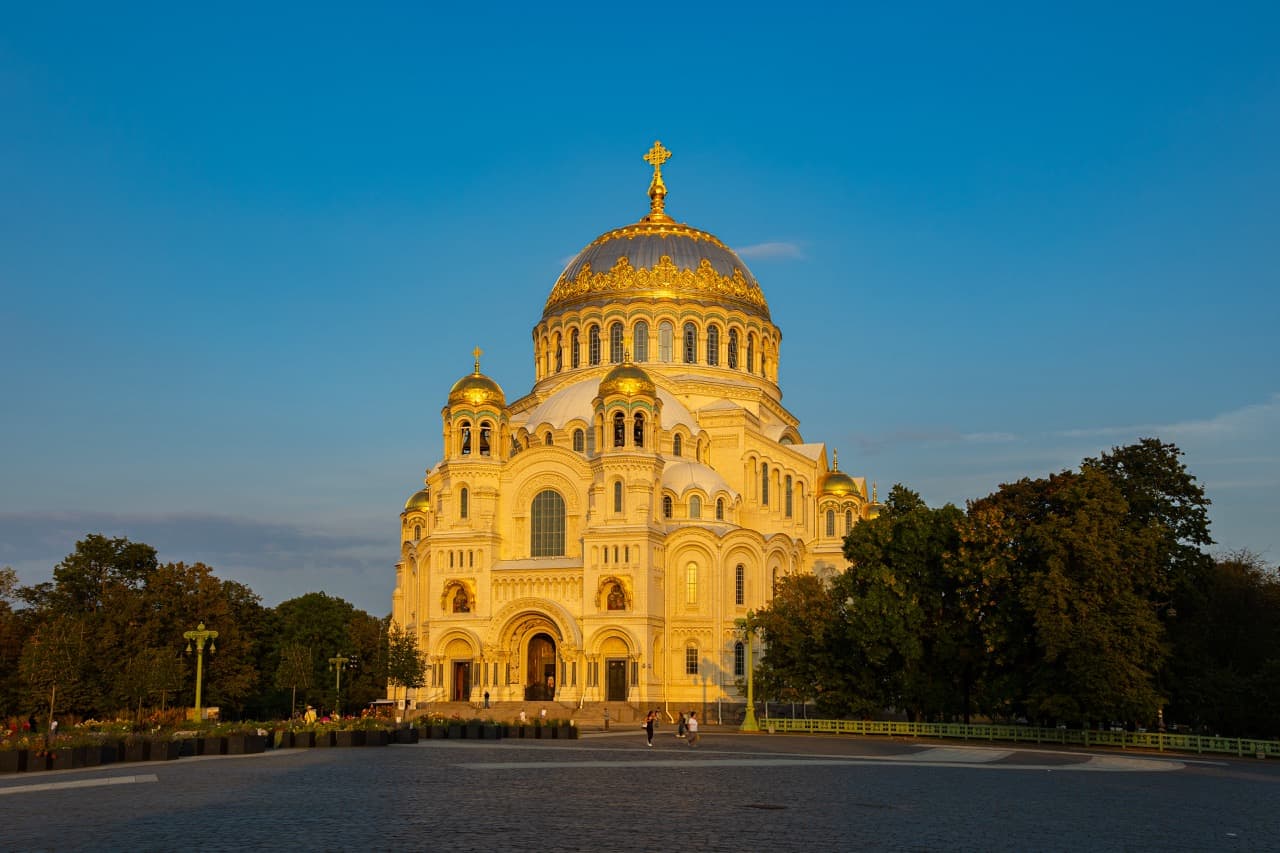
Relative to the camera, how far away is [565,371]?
7650 centimetres

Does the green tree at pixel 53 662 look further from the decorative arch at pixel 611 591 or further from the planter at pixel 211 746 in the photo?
the decorative arch at pixel 611 591

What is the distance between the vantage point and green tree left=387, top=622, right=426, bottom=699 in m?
60.7

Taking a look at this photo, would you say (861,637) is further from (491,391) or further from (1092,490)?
(491,391)

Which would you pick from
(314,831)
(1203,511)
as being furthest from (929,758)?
(314,831)

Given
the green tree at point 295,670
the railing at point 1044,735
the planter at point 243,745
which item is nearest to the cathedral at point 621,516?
the green tree at point 295,670

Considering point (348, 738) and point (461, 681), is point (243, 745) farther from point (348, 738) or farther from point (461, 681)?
point (461, 681)

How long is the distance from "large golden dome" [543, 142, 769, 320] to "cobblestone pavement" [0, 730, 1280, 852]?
1764 inches

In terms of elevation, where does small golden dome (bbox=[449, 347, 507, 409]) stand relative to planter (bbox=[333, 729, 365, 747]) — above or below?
above

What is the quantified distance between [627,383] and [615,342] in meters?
10.7

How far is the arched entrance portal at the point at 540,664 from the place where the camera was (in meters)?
64.2

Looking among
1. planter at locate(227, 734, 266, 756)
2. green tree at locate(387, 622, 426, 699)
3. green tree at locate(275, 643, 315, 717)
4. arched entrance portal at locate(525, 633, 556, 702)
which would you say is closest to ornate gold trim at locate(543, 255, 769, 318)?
arched entrance portal at locate(525, 633, 556, 702)

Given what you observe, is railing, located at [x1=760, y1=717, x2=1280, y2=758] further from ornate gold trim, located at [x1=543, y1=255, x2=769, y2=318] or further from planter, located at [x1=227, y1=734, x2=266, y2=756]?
ornate gold trim, located at [x1=543, y1=255, x2=769, y2=318]

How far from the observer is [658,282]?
249 feet

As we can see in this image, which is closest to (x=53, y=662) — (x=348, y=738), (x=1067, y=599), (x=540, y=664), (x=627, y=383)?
(x=348, y=738)
